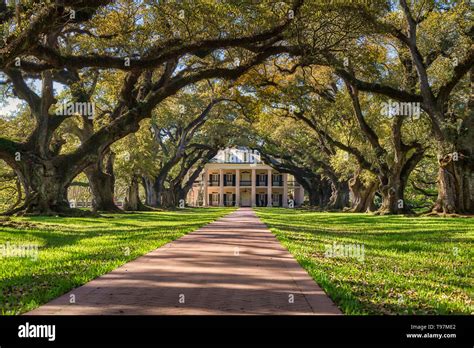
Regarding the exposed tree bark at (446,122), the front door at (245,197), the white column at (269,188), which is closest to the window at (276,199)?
the white column at (269,188)

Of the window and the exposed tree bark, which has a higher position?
the exposed tree bark

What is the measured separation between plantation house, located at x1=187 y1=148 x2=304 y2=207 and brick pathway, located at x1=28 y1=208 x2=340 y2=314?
69.8 m

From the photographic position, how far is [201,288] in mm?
6176

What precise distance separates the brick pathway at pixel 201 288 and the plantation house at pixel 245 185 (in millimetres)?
69775

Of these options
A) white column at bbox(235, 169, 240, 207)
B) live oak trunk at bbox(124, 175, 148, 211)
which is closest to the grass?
live oak trunk at bbox(124, 175, 148, 211)

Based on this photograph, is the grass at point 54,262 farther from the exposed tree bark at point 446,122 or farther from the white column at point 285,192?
the white column at point 285,192

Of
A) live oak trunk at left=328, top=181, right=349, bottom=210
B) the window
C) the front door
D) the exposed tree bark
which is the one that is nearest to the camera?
the exposed tree bark

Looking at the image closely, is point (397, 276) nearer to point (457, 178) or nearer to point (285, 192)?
point (457, 178)

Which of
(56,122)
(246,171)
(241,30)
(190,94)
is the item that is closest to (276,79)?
(241,30)

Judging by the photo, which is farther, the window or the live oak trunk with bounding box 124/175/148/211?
the window

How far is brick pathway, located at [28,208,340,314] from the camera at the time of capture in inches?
198

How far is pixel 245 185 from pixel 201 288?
2932 inches

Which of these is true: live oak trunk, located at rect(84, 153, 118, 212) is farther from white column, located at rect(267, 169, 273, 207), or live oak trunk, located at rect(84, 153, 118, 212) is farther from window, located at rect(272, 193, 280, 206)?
window, located at rect(272, 193, 280, 206)
